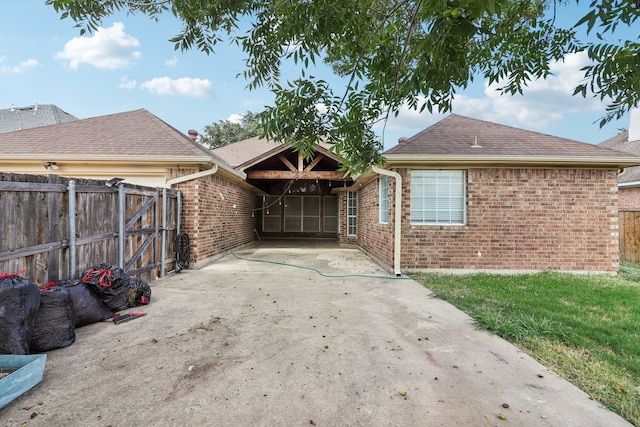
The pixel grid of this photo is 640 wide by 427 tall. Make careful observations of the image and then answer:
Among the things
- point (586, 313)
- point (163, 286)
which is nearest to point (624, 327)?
point (586, 313)

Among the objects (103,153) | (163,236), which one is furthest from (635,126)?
(103,153)

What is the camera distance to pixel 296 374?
251cm

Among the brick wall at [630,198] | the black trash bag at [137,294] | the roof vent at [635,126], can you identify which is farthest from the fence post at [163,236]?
the roof vent at [635,126]

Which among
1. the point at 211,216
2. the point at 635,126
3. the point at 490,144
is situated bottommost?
the point at 211,216

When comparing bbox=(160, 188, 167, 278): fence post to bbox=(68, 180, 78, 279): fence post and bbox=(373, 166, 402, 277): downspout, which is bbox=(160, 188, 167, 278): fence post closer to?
bbox=(68, 180, 78, 279): fence post

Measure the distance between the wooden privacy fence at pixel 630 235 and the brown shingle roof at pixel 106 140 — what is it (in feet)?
42.6

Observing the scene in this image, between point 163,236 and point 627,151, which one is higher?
point 627,151

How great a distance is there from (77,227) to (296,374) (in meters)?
3.77

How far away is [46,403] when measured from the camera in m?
2.06

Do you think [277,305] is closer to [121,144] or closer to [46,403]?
[46,403]

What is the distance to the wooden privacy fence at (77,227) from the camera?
321 cm

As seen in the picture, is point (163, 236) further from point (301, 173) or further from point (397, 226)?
point (397, 226)

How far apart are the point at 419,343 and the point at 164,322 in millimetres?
3090

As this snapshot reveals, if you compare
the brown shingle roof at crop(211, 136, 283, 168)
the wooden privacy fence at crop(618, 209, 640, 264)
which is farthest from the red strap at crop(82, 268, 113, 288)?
the wooden privacy fence at crop(618, 209, 640, 264)
